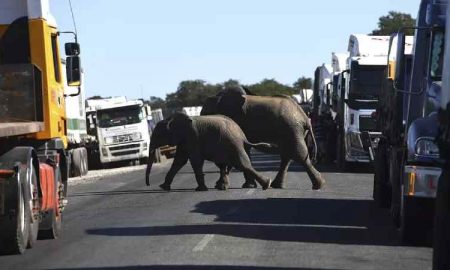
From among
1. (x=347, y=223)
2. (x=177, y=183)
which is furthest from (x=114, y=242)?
(x=177, y=183)

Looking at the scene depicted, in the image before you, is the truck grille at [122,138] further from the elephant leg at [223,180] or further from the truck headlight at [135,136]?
the elephant leg at [223,180]

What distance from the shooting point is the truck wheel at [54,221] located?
14.5 m

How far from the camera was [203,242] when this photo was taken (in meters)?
13.5

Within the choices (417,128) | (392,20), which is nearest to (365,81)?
(417,128)

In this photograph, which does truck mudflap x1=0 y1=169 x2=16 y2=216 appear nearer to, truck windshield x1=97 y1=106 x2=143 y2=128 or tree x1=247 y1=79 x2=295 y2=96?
truck windshield x1=97 y1=106 x2=143 y2=128

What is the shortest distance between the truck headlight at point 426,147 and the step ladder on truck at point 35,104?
179 inches

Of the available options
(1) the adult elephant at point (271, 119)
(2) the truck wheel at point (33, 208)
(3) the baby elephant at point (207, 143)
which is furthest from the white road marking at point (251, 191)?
(2) the truck wheel at point (33, 208)

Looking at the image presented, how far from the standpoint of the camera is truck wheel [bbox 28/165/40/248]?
13.2 metres

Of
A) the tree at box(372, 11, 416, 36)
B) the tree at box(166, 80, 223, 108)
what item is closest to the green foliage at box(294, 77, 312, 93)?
the tree at box(166, 80, 223, 108)

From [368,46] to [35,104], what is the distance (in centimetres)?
1812

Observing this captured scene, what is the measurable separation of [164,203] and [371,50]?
42.7 feet

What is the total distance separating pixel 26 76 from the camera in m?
14.9

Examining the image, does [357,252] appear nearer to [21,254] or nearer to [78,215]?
[21,254]

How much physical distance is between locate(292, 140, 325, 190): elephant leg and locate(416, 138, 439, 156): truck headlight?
10.6 m
